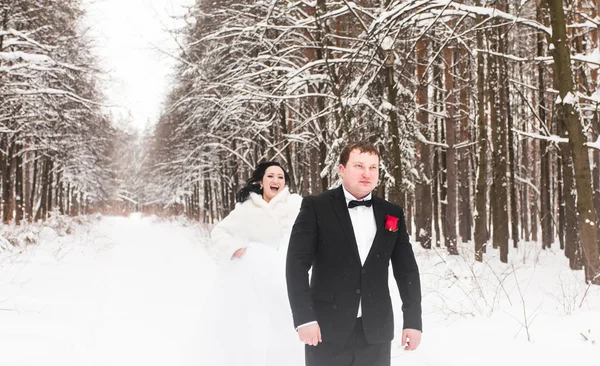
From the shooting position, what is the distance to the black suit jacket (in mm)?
2750

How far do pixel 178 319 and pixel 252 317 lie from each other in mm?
2721

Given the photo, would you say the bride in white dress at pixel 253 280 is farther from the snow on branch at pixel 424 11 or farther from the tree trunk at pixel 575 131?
the tree trunk at pixel 575 131

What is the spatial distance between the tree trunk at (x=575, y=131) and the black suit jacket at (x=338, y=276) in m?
5.27

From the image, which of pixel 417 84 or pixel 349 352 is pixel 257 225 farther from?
pixel 417 84

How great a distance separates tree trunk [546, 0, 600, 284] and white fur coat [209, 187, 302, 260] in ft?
14.2

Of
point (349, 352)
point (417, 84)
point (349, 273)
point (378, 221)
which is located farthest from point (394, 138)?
point (349, 352)

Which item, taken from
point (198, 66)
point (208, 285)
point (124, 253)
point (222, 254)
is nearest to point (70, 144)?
point (124, 253)

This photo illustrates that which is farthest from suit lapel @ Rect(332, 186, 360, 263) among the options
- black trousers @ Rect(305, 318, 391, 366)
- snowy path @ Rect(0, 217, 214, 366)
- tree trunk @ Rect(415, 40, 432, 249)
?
tree trunk @ Rect(415, 40, 432, 249)

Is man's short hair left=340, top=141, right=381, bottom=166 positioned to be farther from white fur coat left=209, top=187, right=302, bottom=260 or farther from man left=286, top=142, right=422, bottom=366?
white fur coat left=209, top=187, right=302, bottom=260

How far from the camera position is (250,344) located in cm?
530

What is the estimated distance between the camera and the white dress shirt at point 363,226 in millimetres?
2887

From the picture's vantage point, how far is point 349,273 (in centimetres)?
280

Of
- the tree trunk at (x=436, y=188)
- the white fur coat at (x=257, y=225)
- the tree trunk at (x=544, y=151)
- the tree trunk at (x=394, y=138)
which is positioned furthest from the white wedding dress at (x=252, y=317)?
the tree trunk at (x=436, y=188)

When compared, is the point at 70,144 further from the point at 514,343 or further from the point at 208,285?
the point at 514,343
